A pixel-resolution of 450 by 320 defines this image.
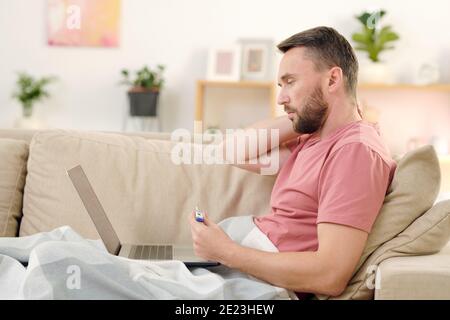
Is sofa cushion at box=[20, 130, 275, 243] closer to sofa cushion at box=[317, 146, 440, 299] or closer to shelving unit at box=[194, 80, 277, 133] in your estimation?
sofa cushion at box=[317, 146, 440, 299]

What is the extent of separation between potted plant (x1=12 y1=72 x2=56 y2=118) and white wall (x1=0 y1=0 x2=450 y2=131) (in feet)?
0.28

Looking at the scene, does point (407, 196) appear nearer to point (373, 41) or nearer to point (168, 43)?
point (373, 41)

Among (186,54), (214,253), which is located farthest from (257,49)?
(214,253)

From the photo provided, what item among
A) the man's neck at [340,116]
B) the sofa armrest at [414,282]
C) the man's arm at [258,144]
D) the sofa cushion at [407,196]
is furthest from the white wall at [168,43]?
the sofa armrest at [414,282]

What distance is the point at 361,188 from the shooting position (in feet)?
4.33

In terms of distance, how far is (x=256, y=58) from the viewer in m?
4.05

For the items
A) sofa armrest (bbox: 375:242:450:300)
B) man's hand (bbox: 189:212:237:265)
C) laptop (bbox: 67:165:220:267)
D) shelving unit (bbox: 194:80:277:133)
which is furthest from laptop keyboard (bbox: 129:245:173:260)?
shelving unit (bbox: 194:80:277:133)

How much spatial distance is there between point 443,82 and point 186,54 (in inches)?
65.1

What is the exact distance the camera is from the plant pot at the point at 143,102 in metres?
3.94

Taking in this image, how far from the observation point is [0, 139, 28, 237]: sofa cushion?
1820 millimetres

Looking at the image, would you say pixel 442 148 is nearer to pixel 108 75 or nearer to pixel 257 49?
pixel 257 49

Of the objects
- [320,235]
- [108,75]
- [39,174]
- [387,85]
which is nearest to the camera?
[320,235]

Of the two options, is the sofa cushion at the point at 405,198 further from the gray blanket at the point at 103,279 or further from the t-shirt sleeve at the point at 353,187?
the gray blanket at the point at 103,279

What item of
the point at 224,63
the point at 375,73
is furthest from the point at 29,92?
the point at 375,73
